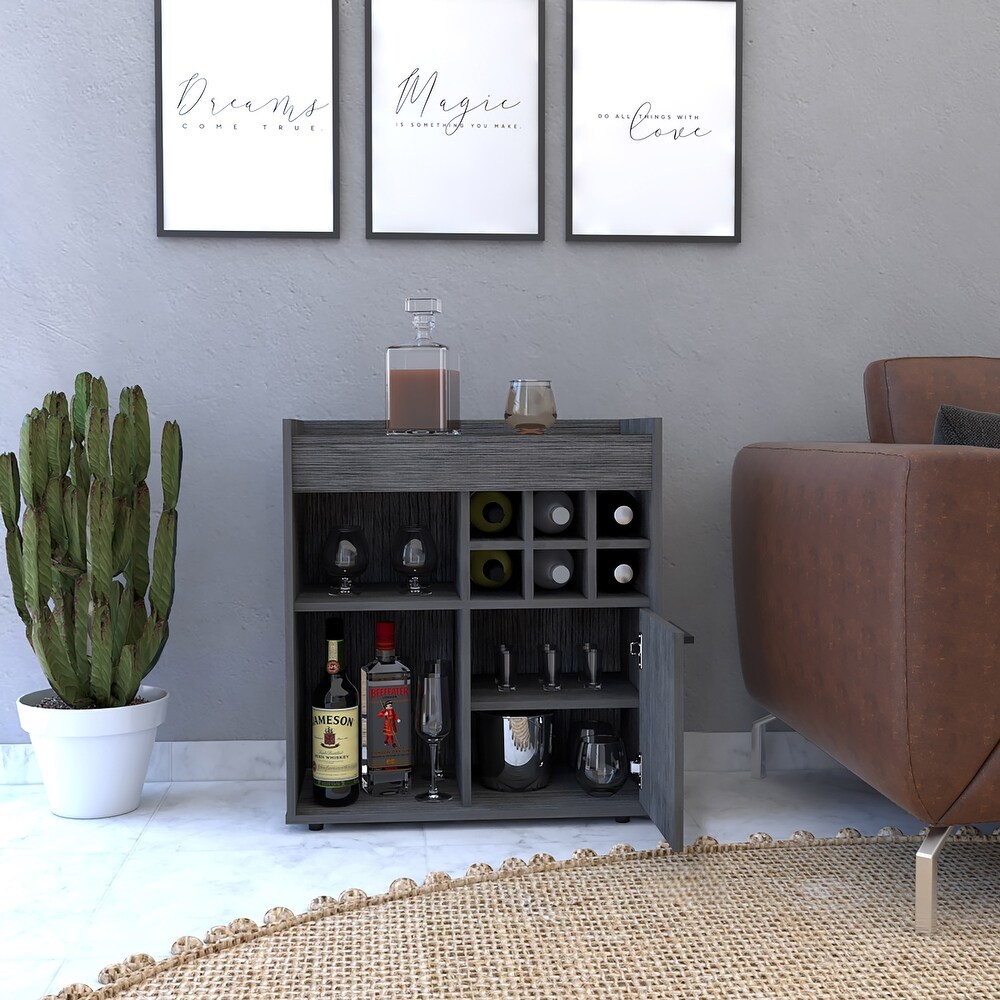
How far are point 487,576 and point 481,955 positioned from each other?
769 mm

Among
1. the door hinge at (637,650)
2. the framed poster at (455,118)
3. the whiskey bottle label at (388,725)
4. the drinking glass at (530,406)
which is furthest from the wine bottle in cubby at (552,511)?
the framed poster at (455,118)

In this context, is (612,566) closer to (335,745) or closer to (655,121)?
(335,745)

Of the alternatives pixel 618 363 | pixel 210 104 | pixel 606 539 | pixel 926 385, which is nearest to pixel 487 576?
pixel 606 539

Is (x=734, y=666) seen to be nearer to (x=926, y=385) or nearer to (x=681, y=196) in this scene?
(x=926, y=385)

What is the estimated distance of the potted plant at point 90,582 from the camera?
1.91 m

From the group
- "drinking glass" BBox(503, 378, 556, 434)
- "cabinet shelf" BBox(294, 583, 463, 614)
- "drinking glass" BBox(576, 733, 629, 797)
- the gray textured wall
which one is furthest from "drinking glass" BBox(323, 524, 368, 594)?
"drinking glass" BBox(576, 733, 629, 797)

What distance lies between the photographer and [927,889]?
1.51 metres

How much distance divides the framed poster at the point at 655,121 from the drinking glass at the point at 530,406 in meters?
0.44

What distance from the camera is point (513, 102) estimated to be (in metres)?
2.22

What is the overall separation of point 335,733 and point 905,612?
1021 millimetres

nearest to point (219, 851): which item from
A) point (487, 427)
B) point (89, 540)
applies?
point (89, 540)

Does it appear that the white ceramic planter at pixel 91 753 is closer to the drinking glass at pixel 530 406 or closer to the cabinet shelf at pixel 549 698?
the cabinet shelf at pixel 549 698

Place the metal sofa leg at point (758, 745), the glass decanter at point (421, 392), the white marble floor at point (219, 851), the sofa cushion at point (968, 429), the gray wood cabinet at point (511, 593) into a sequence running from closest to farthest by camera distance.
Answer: the white marble floor at point (219, 851) → the sofa cushion at point (968, 429) → the gray wood cabinet at point (511, 593) → the glass decanter at point (421, 392) → the metal sofa leg at point (758, 745)

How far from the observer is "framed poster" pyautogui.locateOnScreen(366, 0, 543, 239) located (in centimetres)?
219
